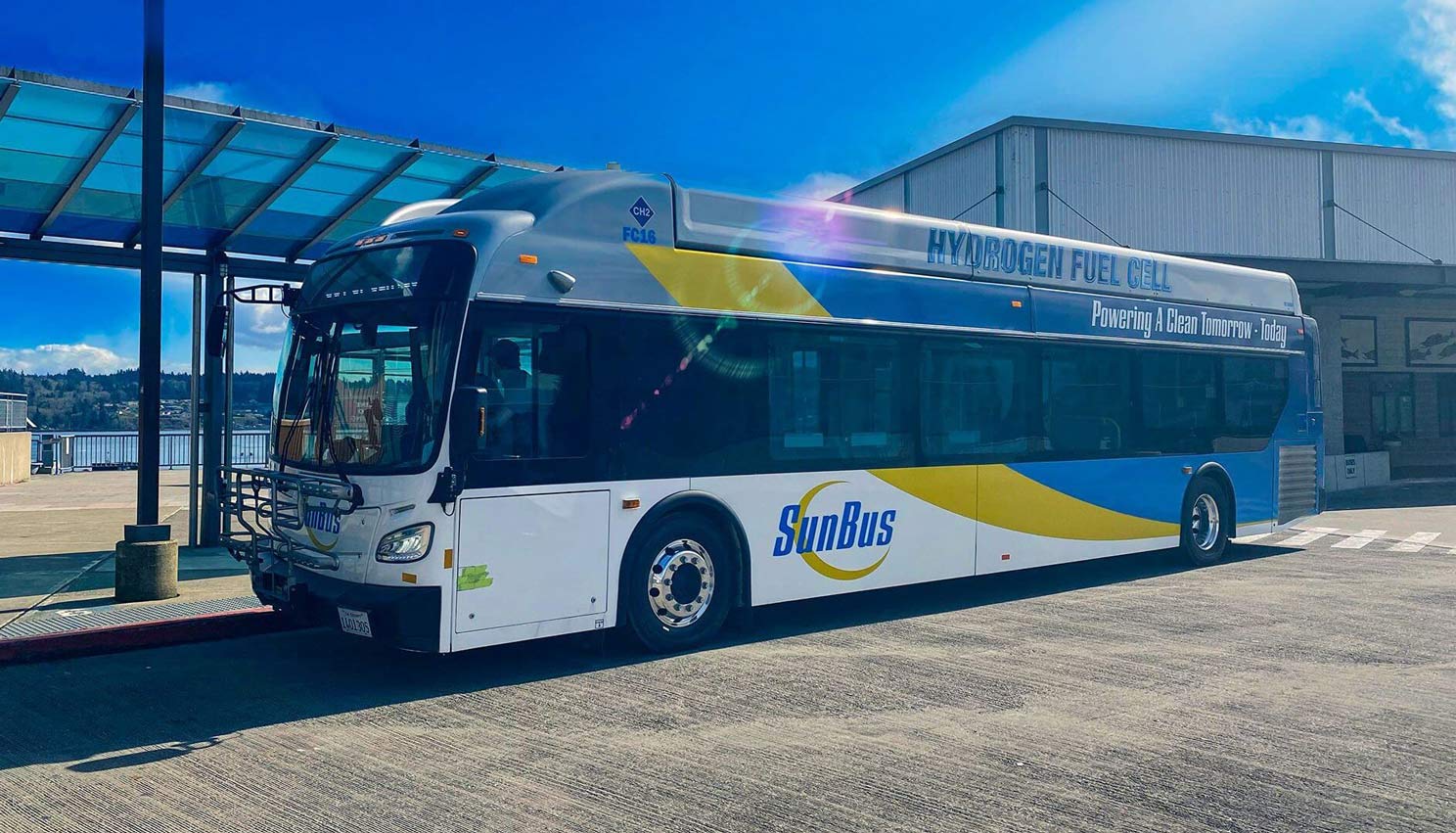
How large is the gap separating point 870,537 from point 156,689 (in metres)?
5.23

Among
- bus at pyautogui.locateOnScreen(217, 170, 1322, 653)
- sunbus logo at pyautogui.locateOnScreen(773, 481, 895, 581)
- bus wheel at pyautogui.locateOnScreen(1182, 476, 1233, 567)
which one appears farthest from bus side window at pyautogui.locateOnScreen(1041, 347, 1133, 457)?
sunbus logo at pyautogui.locateOnScreen(773, 481, 895, 581)

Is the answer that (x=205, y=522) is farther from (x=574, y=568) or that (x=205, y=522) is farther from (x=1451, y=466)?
(x=1451, y=466)

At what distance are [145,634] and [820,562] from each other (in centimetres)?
504

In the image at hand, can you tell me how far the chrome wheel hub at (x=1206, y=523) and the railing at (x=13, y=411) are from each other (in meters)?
29.3

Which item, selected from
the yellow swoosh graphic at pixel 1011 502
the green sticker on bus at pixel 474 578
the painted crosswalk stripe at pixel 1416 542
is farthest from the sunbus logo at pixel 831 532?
the painted crosswalk stripe at pixel 1416 542

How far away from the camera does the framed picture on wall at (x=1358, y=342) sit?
3334cm

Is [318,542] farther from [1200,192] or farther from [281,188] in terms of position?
[1200,192]

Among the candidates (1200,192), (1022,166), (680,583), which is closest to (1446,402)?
(1200,192)

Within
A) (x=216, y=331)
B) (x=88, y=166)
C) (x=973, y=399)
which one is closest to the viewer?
(x=216, y=331)

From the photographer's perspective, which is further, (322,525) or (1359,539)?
(1359,539)

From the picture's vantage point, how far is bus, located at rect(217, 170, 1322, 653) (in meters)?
6.93

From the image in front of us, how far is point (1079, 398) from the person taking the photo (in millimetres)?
11195

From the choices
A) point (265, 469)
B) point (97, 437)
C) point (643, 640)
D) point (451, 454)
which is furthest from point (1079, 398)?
point (97, 437)

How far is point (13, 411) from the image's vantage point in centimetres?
3142
